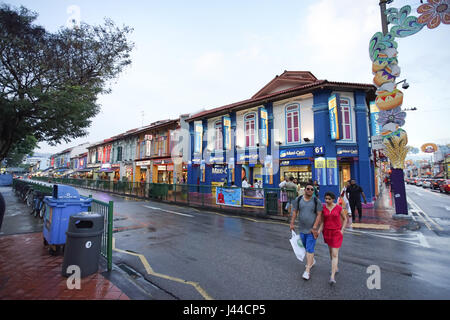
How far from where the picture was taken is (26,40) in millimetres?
8945

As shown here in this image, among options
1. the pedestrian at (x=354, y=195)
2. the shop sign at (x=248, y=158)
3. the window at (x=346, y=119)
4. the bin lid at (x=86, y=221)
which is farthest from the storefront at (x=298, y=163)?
the bin lid at (x=86, y=221)

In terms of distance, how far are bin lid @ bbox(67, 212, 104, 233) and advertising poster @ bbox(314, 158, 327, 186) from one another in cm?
1328

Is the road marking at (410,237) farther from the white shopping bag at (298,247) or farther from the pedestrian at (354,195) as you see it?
the white shopping bag at (298,247)

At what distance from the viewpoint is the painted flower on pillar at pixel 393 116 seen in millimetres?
10203

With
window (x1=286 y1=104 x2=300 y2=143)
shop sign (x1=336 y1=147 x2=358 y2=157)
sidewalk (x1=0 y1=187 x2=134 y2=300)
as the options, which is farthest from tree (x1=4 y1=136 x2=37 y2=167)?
shop sign (x1=336 y1=147 x2=358 y2=157)

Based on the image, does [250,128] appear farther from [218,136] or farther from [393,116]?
[393,116]

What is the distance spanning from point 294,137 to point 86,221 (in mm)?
14532

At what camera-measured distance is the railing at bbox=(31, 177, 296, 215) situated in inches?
402

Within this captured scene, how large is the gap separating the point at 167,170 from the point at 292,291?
921 inches

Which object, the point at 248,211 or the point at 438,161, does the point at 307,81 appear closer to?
the point at 248,211

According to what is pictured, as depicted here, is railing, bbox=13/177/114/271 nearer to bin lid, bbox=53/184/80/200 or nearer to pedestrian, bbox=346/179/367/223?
bin lid, bbox=53/184/80/200

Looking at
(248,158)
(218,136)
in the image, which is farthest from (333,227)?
(218,136)

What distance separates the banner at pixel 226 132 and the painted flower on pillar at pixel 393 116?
36.9ft
